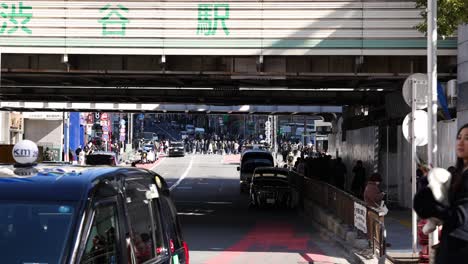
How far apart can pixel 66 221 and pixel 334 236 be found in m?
13.2

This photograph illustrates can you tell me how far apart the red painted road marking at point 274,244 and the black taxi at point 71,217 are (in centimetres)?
848

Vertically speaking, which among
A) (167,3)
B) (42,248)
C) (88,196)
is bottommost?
(42,248)

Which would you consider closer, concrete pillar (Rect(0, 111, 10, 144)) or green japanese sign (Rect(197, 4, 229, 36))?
green japanese sign (Rect(197, 4, 229, 36))

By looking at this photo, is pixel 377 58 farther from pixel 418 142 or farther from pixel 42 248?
pixel 42 248

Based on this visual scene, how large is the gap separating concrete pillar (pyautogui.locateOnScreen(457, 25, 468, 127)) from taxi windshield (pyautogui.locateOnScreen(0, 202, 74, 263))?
14505 mm

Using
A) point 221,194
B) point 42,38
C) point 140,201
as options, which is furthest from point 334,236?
point 221,194

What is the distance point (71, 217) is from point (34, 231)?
31 cm

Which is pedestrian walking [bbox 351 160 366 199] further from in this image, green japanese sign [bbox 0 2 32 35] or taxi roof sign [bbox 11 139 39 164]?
taxi roof sign [bbox 11 139 39 164]

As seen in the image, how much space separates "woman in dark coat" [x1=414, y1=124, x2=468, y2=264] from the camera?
12.8 feet

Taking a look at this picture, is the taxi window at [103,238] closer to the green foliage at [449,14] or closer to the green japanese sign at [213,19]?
the green foliage at [449,14]

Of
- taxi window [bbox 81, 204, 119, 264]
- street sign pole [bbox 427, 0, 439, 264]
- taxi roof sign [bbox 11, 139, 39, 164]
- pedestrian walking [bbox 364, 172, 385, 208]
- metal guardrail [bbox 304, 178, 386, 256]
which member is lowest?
metal guardrail [bbox 304, 178, 386, 256]

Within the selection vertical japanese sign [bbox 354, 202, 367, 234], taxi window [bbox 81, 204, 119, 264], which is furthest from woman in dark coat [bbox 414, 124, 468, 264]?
vertical japanese sign [bbox 354, 202, 367, 234]

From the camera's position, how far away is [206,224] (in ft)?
67.7

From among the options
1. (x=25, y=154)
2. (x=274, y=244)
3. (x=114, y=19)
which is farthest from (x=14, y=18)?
(x=25, y=154)
